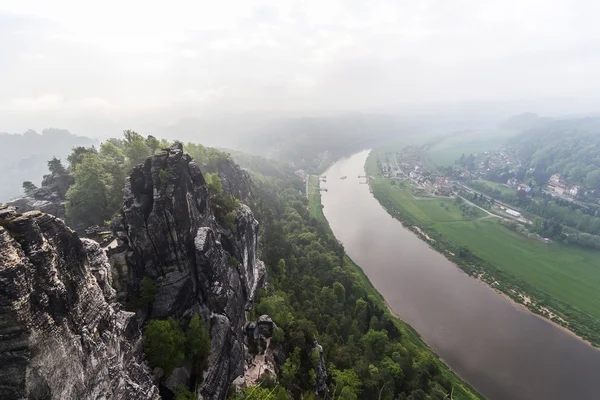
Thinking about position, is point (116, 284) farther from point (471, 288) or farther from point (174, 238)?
point (471, 288)

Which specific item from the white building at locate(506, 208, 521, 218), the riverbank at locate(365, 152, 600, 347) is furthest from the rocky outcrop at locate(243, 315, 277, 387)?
the white building at locate(506, 208, 521, 218)

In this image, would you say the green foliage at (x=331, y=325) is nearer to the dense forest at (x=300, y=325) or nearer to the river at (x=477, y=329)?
the dense forest at (x=300, y=325)

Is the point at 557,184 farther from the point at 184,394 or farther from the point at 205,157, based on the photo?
the point at 184,394

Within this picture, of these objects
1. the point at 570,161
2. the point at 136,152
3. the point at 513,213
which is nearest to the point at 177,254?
the point at 136,152

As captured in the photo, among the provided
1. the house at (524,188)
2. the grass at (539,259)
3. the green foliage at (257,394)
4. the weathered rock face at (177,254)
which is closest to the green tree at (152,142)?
the weathered rock face at (177,254)

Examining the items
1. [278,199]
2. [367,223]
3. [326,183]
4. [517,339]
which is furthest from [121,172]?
[326,183]

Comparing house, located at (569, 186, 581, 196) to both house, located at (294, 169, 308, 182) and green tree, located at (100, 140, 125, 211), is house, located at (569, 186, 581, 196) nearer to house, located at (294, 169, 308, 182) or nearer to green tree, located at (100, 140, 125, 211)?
house, located at (294, 169, 308, 182)

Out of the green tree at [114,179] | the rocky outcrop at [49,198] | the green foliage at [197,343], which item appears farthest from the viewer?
the rocky outcrop at [49,198]
